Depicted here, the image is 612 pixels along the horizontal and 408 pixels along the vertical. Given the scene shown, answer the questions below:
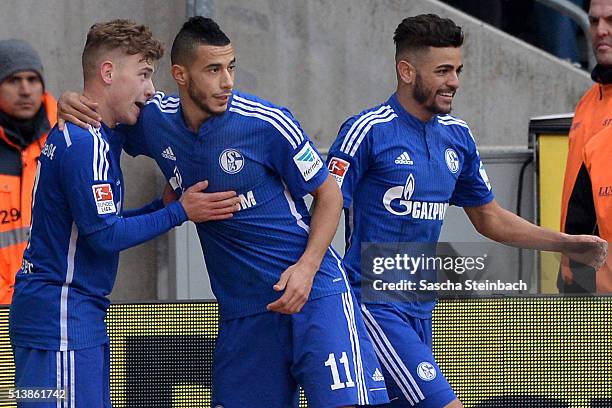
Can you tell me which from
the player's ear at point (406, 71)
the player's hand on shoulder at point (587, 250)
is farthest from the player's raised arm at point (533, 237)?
the player's ear at point (406, 71)

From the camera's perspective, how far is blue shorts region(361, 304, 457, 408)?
211 inches

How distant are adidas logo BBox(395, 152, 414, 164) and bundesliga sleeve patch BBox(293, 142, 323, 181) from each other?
570 mm

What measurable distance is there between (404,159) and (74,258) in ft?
4.69

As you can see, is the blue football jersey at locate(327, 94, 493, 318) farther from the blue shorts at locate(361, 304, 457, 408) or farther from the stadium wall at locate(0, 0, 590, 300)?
the stadium wall at locate(0, 0, 590, 300)

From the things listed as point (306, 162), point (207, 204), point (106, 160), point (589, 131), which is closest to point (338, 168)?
point (306, 162)

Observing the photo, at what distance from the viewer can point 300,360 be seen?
5035mm

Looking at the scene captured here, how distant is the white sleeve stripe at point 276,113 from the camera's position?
5.04m

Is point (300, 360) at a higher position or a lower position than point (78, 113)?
lower

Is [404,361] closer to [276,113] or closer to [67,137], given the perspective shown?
[276,113]

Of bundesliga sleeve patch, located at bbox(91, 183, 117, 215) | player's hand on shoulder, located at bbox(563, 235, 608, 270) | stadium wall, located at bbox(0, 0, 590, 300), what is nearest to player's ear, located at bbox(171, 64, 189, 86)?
bundesliga sleeve patch, located at bbox(91, 183, 117, 215)

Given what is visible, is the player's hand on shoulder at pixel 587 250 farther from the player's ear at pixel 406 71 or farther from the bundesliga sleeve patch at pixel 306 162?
the bundesliga sleeve patch at pixel 306 162

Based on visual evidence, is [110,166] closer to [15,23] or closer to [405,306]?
[405,306]

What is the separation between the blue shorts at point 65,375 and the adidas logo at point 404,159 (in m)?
1.46

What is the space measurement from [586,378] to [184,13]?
13.6ft
